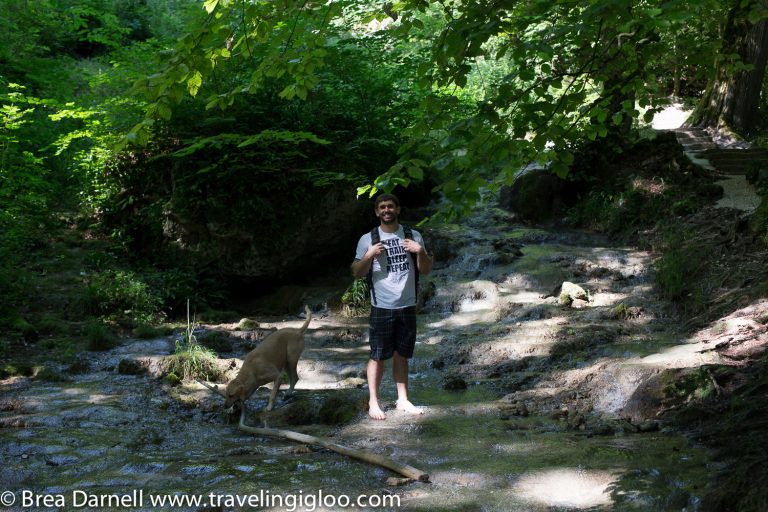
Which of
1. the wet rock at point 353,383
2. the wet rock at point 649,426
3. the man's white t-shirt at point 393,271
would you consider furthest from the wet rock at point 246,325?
the wet rock at point 649,426

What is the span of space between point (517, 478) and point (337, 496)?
1.29m

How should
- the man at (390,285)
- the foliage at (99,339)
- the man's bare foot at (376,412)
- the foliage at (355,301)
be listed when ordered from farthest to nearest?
the foliage at (355,301) → the foliage at (99,339) → the man's bare foot at (376,412) → the man at (390,285)

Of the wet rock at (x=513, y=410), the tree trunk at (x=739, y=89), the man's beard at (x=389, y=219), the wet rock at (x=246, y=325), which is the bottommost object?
the wet rock at (x=513, y=410)

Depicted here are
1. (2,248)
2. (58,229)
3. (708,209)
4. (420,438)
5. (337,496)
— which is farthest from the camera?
(58,229)

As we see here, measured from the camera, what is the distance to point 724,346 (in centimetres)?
674

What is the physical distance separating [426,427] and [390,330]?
925mm

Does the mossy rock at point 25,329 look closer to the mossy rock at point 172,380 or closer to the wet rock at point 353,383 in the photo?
the mossy rock at point 172,380

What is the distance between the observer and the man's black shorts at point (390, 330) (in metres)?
6.07

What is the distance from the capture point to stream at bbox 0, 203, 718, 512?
14.5ft

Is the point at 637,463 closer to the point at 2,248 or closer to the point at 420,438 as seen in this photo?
the point at 420,438

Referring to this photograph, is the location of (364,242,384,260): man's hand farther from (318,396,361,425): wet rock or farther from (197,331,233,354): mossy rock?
(197,331,233,354): mossy rock

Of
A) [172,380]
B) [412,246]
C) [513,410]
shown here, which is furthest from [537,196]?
[412,246]

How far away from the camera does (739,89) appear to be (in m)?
19.2

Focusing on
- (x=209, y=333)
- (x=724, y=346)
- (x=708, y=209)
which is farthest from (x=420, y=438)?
(x=708, y=209)
